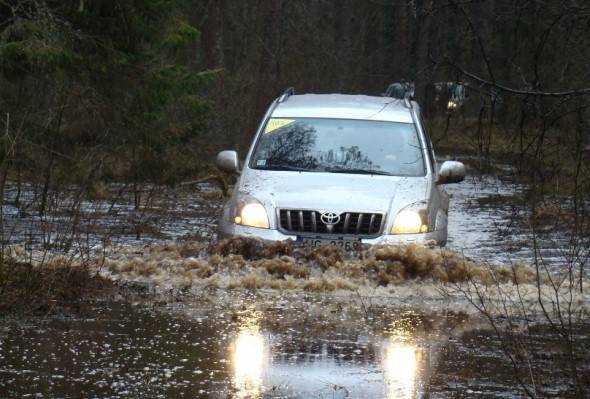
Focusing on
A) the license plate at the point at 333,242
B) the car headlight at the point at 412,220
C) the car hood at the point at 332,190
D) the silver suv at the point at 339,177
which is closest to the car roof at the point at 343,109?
the silver suv at the point at 339,177

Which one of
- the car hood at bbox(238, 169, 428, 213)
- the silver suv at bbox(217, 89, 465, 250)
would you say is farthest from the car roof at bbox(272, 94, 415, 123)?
the car hood at bbox(238, 169, 428, 213)

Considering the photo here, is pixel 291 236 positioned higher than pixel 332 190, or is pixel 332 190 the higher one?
pixel 332 190

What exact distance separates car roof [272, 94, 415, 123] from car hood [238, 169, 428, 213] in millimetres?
1159

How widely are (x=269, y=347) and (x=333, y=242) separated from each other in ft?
10.1

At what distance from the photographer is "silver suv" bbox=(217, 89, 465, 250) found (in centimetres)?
1173

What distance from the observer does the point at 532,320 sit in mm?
10070

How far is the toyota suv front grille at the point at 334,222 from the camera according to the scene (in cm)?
1170

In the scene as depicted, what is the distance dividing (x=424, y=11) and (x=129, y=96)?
1513 cm

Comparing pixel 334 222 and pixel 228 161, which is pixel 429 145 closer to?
pixel 334 222

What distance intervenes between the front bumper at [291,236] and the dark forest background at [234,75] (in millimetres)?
961

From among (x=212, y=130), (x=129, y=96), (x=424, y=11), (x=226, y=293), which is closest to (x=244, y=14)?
(x=212, y=130)

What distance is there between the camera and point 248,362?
8117mm

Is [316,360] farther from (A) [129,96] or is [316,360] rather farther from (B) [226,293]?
(A) [129,96]

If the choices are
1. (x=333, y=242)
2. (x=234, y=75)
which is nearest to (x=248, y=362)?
(x=333, y=242)
